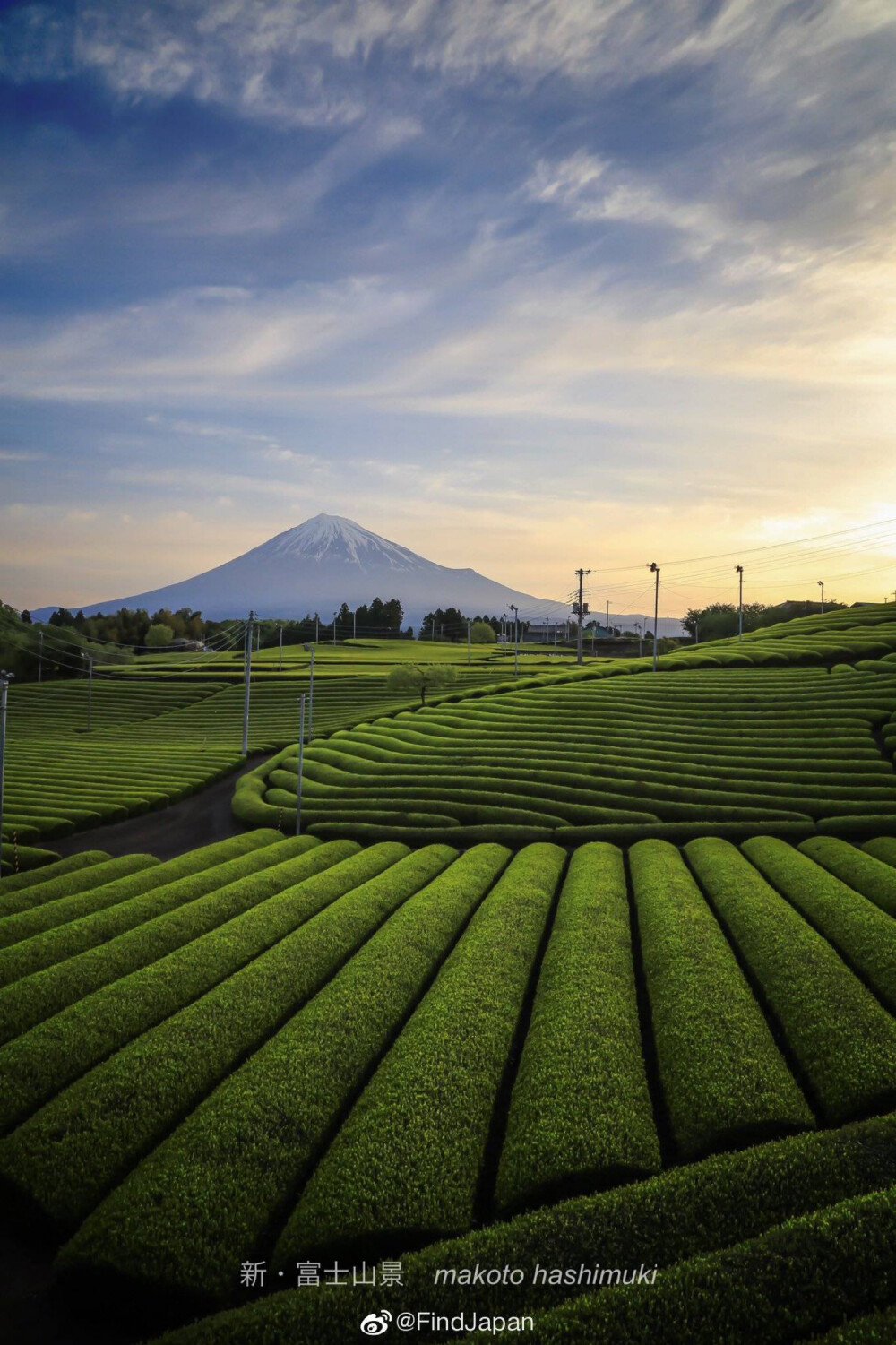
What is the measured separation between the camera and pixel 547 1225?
8.78m

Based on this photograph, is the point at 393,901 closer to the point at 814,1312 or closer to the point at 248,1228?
the point at 248,1228

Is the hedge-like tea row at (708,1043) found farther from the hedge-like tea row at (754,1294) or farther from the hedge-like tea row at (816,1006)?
the hedge-like tea row at (754,1294)

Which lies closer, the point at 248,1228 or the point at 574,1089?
the point at 248,1228

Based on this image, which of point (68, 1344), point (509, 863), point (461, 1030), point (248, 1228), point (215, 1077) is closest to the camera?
point (68, 1344)

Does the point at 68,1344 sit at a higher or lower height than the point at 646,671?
lower

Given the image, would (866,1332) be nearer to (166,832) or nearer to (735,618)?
(166,832)

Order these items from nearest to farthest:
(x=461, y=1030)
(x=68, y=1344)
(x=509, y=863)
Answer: (x=68, y=1344) → (x=461, y=1030) → (x=509, y=863)

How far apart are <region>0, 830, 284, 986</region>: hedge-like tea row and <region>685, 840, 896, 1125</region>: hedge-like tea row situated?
634 inches

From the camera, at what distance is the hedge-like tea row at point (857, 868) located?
20786 mm

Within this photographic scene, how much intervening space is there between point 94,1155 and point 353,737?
3939 centimetres

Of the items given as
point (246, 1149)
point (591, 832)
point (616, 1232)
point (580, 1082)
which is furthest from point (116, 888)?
point (616, 1232)

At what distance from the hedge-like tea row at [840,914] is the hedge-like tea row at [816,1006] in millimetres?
602

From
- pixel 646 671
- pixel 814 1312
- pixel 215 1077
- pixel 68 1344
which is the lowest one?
pixel 68 1344

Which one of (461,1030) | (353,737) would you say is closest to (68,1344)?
(461,1030)
